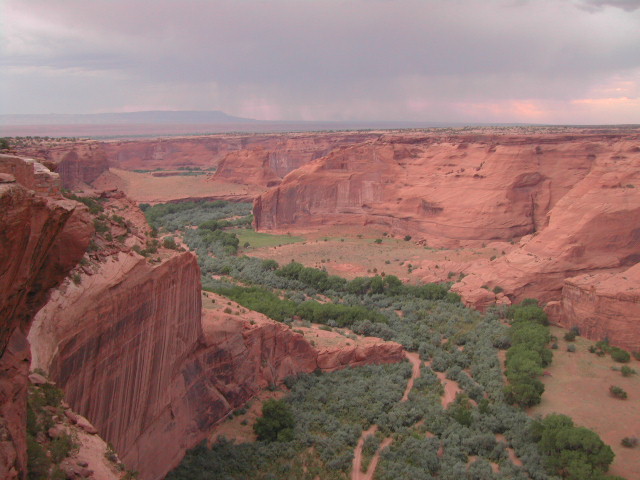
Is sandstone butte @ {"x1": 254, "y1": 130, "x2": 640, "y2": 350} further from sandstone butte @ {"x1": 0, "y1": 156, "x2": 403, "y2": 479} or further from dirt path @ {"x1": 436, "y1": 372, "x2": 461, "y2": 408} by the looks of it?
sandstone butte @ {"x1": 0, "y1": 156, "x2": 403, "y2": 479}

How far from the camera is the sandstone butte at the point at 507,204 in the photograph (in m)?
27.7

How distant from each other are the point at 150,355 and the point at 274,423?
614 centimetres

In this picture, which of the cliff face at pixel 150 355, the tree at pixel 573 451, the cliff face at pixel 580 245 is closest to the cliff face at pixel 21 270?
the cliff face at pixel 150 355

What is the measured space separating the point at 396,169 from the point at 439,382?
29.3 m

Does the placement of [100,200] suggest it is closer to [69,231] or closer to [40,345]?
[40,345]

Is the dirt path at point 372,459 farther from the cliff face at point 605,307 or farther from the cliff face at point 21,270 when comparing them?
the cliff face at point 21,270

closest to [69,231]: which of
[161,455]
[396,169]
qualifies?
[161,455]

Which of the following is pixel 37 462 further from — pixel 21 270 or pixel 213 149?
pixel 213 149

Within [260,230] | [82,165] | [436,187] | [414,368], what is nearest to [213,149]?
[82,165]

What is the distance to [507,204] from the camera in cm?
3947

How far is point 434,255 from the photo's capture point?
37.7 meters

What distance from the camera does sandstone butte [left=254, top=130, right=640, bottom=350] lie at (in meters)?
27.7

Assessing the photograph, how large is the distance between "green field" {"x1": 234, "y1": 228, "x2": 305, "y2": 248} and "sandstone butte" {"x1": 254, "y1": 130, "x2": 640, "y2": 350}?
1.49 m

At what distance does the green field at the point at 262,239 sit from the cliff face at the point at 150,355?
2520cm
